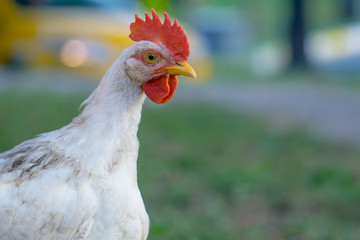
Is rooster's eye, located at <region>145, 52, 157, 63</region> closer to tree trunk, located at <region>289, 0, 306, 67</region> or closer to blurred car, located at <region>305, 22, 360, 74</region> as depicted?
tree trunk, located at <region>289, 0, 306, 67</region>

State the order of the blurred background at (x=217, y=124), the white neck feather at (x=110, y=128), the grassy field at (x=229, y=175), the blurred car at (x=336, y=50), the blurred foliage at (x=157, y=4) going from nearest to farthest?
the white neck feather at (x=110, y=128) < the grassy field at (x=229, y=175) < the blurred background at (x=217, y=124) < the blurred car at (x=336, y=50) < the blurred foliage at (x=157, y=4)

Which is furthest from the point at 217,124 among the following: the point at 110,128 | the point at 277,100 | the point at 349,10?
the point at 349,10

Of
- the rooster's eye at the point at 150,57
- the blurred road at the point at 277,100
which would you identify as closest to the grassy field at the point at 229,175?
the blurred road at the point at 277,100

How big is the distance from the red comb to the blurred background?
182 cm

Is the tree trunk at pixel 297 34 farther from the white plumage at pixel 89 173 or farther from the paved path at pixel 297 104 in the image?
the white plumage at pixel 89 173

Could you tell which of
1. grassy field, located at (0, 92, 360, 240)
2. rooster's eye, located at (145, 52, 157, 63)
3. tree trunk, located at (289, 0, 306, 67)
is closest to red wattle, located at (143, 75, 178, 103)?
rooster's eye, located at (145, 52, 157, 63)

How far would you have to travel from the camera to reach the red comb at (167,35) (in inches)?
110

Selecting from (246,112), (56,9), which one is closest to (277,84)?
(246,112)

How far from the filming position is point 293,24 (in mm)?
15336

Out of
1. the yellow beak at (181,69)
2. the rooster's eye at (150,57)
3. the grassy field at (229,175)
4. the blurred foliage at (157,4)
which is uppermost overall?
the blurred foliage at (157,4)

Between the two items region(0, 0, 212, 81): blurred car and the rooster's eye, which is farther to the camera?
region(0, 0, 212, 81): blurred car

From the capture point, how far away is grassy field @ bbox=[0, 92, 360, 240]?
4543 millimetres

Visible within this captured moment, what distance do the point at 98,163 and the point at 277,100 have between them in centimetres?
821

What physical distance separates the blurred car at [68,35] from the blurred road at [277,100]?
0.93 feet
